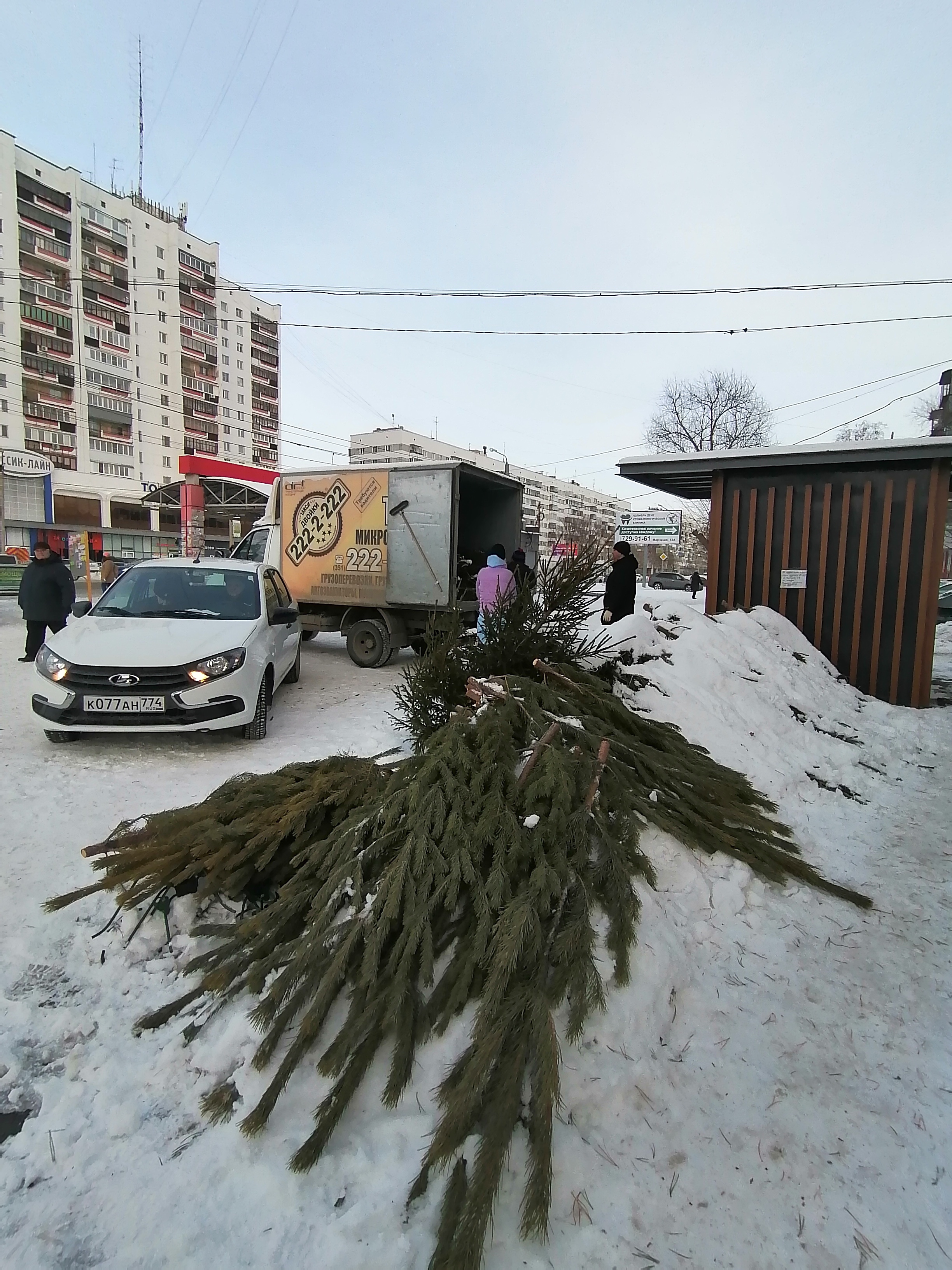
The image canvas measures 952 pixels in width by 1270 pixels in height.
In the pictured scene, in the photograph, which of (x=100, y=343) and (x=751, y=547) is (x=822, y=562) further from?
(x=100, y=343)

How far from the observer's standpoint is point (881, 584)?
816 cm

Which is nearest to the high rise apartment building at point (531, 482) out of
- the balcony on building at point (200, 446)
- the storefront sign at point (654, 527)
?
the storefront sign at point (654, 527)

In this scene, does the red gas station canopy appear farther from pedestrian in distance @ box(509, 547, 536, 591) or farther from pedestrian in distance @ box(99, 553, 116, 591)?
pedestrian in distance @ box(509, 547, 536, 591)

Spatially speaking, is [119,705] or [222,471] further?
[222,471]

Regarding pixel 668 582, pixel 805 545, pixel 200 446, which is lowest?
pixel 668 582

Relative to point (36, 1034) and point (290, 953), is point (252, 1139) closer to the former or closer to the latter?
point (290, 953)

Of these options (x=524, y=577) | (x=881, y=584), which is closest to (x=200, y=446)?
(x=881, y=584)

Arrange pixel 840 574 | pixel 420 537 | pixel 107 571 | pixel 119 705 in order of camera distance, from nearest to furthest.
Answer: pixel 119 705 < pixel 840 574 < pixel 420 537 < pixel 107 571

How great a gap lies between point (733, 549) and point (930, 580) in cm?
239

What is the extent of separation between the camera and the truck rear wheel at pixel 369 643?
936cm

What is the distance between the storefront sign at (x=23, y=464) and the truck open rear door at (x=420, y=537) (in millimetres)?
34811

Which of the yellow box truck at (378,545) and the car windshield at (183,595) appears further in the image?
the yellow box truck at (378,545)

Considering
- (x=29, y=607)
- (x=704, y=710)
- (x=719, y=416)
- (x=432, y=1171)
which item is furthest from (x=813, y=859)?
(x=719, y=416)

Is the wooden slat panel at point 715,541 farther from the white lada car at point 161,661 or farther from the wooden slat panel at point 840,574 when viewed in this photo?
the white lada car at point 161,661
